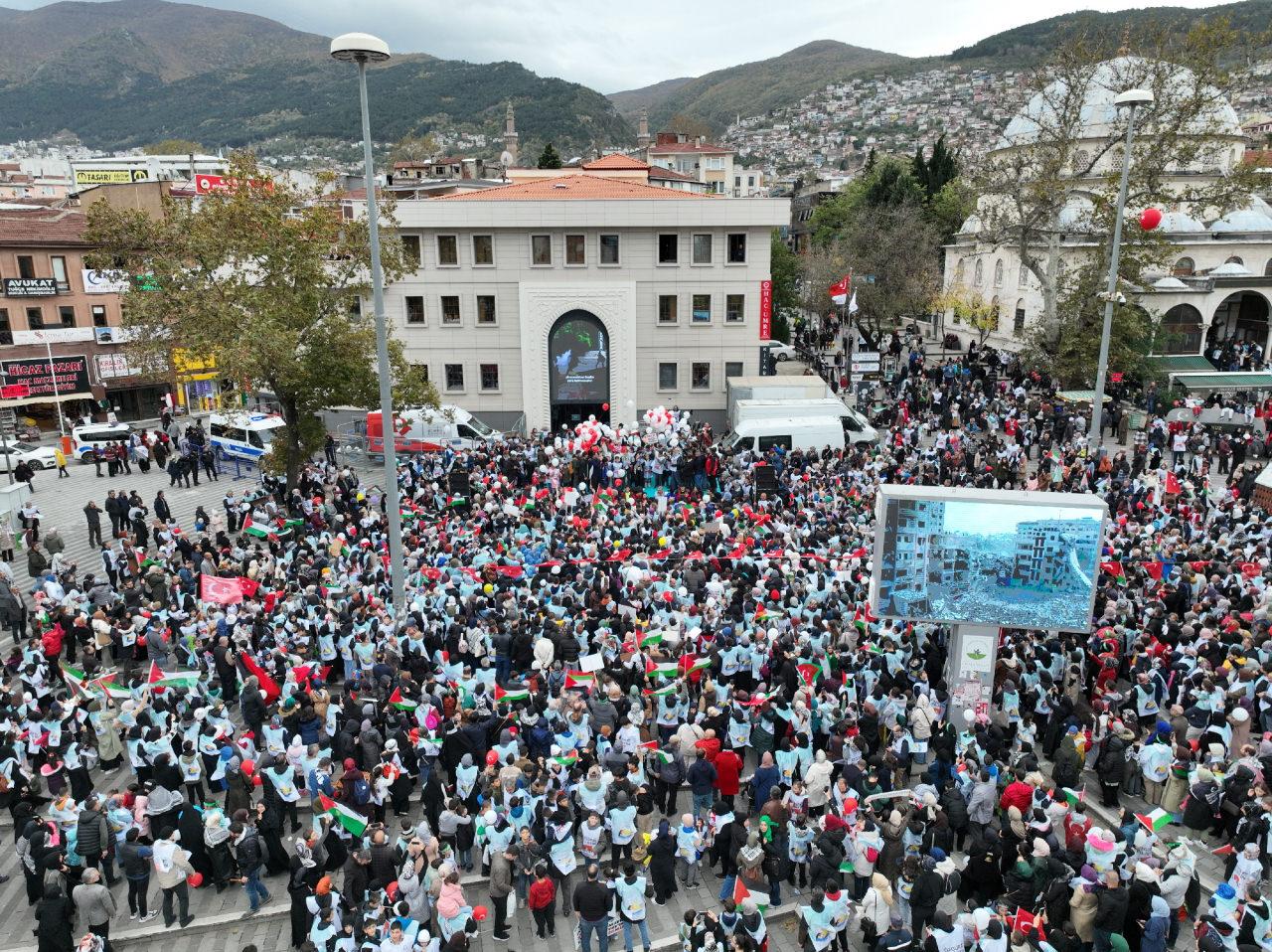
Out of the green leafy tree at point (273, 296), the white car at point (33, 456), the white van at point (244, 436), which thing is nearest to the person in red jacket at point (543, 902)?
the green leafy tree at point (273, 296)

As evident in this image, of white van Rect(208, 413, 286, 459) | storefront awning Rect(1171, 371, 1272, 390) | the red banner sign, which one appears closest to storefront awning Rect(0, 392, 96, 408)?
white van Rect(208, 413, 286, 459)

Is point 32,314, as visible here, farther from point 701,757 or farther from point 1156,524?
point 1156,524

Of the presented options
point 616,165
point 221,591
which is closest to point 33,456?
point 221,591

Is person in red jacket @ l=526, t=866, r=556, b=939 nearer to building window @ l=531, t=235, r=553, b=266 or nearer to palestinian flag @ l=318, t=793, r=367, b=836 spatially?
palestinian flag @ l=318, t=793, r=367, b=836

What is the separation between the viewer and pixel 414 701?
489 inches

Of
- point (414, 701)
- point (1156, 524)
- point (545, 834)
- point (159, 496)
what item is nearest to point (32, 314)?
point (159, 496)

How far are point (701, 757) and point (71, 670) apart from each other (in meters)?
10.1

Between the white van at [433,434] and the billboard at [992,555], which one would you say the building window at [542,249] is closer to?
the white van at [433,434]

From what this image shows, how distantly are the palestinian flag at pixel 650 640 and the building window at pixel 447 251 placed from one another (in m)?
24.9

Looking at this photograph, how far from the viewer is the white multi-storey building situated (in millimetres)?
34781

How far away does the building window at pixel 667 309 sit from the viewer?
36312 millimetres

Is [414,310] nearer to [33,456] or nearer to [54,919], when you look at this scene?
[33,456]

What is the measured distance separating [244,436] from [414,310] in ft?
28.6

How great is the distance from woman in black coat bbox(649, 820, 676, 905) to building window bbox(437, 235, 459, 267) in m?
29.6
